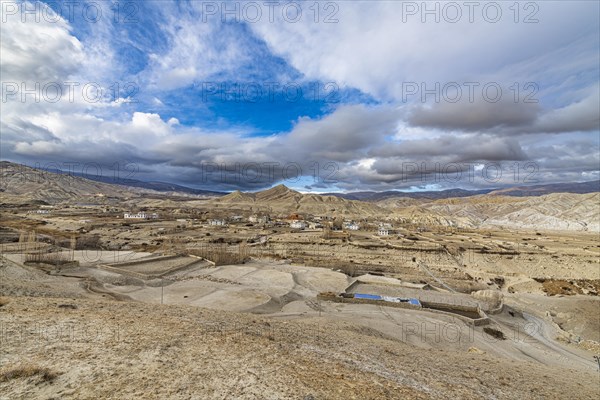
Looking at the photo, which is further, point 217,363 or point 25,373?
point 217,363

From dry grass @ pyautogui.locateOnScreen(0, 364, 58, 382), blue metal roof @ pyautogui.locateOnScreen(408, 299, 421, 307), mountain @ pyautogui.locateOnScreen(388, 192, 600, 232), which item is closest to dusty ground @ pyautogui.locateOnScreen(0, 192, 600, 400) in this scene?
dry grass @ pyautogui.locateOnScreen(0, 364, 58, 382)

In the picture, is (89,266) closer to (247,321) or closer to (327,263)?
(247,321)

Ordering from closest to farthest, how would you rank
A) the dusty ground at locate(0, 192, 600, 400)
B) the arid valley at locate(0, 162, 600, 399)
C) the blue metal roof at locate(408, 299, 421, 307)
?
the dusty ground at locate(0, 192, 600, 400)
the arid valley at locate(0, 162, 600, 399)
the blue metal roof at locate(408, 299, 421, 307)

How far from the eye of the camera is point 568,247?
6919 cm

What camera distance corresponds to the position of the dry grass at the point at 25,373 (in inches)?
258

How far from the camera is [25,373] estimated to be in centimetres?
672

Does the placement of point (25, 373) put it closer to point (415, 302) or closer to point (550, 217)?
point (415, 302)

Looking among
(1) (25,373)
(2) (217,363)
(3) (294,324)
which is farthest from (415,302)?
(1) (25,373)

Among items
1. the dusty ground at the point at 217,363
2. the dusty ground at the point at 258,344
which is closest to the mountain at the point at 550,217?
the dusty ground at the point at 258,344

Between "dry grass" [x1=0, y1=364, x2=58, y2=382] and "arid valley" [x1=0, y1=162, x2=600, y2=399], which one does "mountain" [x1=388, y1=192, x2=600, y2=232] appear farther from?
"dry grass" [x1=0, y1=364, x2=58, y2=382]

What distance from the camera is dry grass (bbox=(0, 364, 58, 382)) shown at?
6555 mm

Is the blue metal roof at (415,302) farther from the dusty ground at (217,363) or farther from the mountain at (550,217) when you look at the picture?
the mountain at (550,217)

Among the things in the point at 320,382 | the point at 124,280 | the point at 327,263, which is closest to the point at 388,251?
the point at 327,263

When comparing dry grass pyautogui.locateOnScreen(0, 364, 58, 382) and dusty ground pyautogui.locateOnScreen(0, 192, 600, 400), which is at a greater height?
dry grass pyautogui.locateOnScreen(0, 364, 58, 382)
